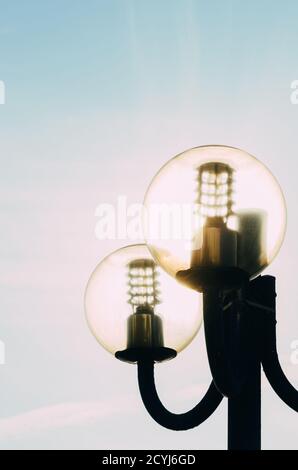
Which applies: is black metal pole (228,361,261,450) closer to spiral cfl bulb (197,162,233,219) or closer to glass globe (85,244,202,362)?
glass globe (85,244,202,362)

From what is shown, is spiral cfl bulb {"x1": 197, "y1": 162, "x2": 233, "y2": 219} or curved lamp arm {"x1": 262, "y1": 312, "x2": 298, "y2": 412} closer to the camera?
spiral cfl bulb {"x1": 197, "y1": 162, "x2": 233, "y2": 219}

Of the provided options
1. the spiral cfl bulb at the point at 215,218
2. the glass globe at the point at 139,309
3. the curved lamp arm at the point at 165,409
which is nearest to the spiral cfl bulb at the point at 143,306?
the glass globe at the point at 139,309

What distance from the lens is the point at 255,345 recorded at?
4117mm

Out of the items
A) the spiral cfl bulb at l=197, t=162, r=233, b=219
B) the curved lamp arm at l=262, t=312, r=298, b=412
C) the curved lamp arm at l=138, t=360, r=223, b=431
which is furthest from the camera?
the curved lamp arm at l=138, t=360, r=223, b=431

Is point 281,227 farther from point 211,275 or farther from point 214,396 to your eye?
point 214,396

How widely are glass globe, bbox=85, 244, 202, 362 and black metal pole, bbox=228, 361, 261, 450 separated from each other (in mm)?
698

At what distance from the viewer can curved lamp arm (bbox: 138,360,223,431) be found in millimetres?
4344

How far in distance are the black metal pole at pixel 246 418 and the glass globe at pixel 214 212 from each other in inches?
24.2

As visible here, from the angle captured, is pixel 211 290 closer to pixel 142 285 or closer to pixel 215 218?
pixel 215 218

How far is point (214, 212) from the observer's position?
371 cm

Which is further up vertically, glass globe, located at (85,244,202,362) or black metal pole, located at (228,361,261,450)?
glass globe, located at (85,244,202,362)

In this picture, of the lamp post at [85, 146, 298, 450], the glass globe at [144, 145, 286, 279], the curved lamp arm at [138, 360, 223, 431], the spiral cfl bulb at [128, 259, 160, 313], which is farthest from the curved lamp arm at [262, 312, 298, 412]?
the spiral cfl bulb at [128, 259, 160, 313]

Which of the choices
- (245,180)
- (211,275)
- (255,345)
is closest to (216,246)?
(211,275)
